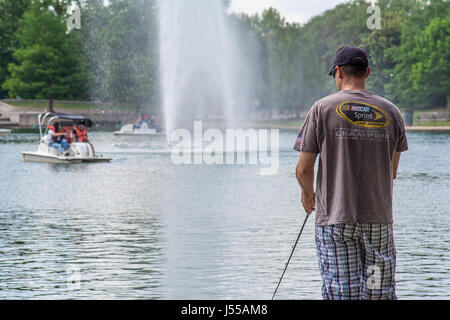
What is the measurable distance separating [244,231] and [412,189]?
25.3ft

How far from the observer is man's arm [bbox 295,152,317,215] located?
17.0 feet

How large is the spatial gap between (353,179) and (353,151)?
17 cm

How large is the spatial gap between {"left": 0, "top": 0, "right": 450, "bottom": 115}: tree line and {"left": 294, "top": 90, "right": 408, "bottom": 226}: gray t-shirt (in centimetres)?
7074

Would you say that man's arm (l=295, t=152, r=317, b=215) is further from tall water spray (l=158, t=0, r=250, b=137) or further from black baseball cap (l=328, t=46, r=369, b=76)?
tall water spray (l=158, t=0, r=250, b=137)

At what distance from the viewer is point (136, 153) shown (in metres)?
35.0

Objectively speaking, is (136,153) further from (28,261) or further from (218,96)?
(218,96)

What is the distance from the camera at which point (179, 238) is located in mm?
11289

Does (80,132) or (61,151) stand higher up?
(80,132)

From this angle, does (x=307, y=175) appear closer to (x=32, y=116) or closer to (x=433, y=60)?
(x=433, y=60)

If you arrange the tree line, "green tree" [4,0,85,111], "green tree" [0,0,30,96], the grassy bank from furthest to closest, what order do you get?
"green tree" [0,0,30,96] → "green tree" [4,0,85,111] → the grassy bank → the tree line

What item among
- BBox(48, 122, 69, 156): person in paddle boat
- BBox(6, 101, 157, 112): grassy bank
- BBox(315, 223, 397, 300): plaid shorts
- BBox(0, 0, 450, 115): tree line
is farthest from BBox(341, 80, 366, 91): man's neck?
BBox(6, 101, 157, 112): grassy bank

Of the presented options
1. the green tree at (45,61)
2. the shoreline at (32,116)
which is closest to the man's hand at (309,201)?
the shoreline at (32,116)

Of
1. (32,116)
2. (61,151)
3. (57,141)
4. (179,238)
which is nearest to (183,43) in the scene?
(57,141)

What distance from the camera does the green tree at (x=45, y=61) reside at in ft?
287
